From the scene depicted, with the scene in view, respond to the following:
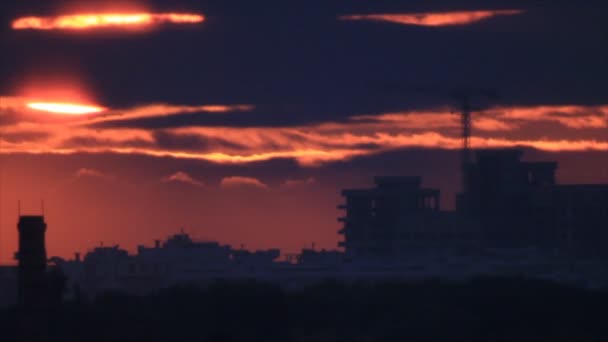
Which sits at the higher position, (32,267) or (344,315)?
(32,267)

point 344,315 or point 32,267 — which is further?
point 344,315

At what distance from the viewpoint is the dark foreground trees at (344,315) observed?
108 m

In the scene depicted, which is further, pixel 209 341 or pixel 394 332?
pixel 394 332

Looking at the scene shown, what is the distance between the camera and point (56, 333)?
101125mm

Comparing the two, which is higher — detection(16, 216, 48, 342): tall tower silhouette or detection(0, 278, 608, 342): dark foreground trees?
detection(16, 216, 48, 342): tall tower silhouette

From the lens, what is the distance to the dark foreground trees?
10794 cm

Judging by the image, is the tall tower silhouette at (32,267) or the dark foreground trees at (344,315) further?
the tall tower silhouette at (32,267)

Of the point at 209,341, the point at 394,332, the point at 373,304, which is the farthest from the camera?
the point at 373,304

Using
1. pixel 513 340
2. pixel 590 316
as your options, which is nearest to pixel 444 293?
pixel 590 316

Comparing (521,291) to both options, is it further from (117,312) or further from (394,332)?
(117,312)

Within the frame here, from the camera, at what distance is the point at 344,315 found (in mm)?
138250

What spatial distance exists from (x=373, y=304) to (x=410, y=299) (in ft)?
18.9

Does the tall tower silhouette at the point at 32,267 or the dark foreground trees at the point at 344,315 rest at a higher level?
the tall tower silhouette at the point at 32,267

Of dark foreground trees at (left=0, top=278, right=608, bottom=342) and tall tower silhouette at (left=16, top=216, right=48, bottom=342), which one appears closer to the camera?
dark foreground trees at (left=0, top=278, right=608, bottom=342)
